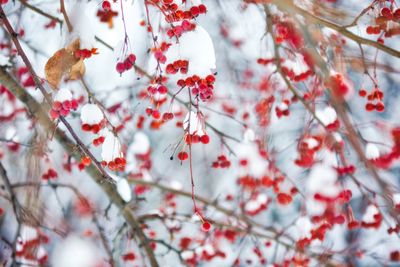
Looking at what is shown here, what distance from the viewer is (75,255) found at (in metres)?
5.79

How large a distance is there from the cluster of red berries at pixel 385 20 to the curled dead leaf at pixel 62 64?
4.33 ft

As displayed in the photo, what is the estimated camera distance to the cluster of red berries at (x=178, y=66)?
1.58 metres

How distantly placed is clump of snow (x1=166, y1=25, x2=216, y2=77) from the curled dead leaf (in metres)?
0.36

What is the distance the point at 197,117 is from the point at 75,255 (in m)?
4.69

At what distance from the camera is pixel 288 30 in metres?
2.57

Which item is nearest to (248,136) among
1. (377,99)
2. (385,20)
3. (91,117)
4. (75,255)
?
(377,99)

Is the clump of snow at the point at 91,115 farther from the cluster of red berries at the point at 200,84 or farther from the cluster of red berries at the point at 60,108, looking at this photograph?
the cluster of red berries at the point at 200,84

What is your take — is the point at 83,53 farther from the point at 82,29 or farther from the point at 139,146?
the point at 139,146

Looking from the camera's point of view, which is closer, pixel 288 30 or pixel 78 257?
pixel 288 30

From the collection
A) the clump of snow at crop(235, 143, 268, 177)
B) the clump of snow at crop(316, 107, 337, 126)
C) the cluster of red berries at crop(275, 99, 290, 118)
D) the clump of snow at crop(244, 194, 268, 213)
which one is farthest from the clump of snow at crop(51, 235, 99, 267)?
the clump of snow at crop(316, 107, 337, 126)

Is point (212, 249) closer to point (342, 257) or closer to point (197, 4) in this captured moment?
point (342, 257)

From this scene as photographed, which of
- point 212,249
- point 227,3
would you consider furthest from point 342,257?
point 227,3

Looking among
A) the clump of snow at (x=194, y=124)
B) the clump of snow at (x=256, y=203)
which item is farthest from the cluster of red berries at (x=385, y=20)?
the clump of snow at (x=256, y=203)

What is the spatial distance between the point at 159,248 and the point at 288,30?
17.9ft
